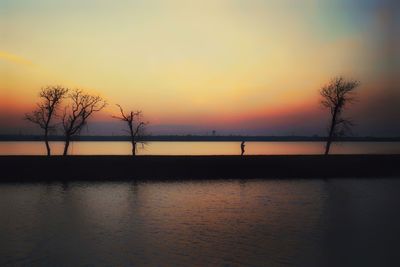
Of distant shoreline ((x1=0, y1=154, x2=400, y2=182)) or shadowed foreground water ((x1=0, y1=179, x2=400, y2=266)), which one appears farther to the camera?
distant shoreline ((x1=0, y1=154, x2=400, y2=182))

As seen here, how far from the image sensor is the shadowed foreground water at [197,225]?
16.3 meters

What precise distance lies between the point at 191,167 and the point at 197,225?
20.5 m

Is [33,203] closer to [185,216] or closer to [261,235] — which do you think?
[185,216]

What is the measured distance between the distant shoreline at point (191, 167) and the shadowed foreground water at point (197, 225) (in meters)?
3.36

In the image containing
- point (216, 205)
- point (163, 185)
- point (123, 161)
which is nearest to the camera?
point (216, 205)

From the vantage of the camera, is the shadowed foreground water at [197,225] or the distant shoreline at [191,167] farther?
the distant shoreline at [191,167]

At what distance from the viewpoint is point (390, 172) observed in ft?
153

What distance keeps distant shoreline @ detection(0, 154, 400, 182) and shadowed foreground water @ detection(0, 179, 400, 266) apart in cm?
336

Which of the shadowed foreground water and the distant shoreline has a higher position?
the distant shoreline

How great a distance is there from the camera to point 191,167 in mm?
42469

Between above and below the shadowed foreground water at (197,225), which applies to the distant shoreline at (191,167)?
above

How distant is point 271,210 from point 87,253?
502 inches

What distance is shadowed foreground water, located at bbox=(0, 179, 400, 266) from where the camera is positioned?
1633 cm

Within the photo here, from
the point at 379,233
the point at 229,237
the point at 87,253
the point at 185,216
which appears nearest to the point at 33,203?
the point at 185,216
